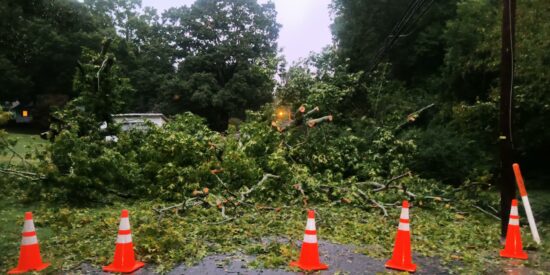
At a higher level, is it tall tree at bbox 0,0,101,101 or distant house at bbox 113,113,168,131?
tall tree at bbox 0,0,101,101

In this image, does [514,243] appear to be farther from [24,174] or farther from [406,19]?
[24,174]

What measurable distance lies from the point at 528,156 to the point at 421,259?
13.3m

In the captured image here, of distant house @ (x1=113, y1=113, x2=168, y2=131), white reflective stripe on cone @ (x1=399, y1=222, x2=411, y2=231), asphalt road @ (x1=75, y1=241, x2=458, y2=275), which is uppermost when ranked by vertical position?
distant house @ (x1=113, y1=113, x2=168, y2=131)

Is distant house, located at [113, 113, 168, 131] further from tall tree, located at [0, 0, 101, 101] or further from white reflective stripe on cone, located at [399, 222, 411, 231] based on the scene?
tall tree, located at [0, 0, 101, 101]

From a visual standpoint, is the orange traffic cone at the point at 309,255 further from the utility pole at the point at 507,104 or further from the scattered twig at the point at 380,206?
the scattered twig at the point at 380,206

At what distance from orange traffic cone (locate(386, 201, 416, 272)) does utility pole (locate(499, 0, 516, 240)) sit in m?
2.21

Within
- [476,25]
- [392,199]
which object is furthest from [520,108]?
[392,199]

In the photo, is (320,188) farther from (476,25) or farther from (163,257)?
(476,25)

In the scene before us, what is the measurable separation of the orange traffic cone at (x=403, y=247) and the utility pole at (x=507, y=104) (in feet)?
7.24

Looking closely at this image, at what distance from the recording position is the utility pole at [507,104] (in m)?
6.36

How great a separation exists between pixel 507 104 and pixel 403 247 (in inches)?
112

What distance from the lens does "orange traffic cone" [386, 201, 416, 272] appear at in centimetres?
511

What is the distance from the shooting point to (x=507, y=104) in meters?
6.46

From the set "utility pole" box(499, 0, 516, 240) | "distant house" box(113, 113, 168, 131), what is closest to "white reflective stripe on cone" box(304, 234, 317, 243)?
"utility pole" box(499, 0, 516, 240)
